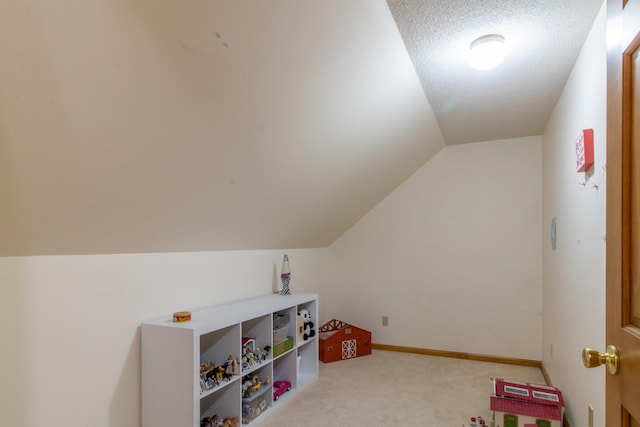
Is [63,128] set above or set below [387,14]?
below

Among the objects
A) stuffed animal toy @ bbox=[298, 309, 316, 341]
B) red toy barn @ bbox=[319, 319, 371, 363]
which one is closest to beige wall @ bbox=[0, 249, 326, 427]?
stuffed animal toy @ bbox=[298, 309, 316, 341]

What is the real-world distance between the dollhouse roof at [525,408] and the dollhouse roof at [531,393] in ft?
0.07

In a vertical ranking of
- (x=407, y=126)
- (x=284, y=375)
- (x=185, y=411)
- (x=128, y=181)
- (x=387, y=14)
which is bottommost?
(x=284, y=375)

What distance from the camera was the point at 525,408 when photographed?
7.45ft

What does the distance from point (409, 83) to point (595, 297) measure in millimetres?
1512

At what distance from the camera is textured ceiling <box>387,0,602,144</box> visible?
1.75 metres

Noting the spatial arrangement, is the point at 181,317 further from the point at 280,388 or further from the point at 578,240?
the point at 578,240

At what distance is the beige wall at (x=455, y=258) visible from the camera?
3.71 meters

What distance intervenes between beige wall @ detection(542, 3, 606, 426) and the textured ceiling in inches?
3.8

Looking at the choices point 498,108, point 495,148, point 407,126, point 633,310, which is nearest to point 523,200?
point 495,148

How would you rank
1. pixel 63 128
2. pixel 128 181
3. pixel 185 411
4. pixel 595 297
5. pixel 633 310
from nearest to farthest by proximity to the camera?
1. pixel 633 310
2. pixel 63 128
3. pixel 128 181
4. pixel 595 297
5. pixel 185 411

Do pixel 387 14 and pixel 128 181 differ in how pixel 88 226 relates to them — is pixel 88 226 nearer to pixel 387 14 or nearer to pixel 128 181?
pixel 128 181

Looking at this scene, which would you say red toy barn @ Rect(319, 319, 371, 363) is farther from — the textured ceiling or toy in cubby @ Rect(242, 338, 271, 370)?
the textured ceiling

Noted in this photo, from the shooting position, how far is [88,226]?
5.47 ft
